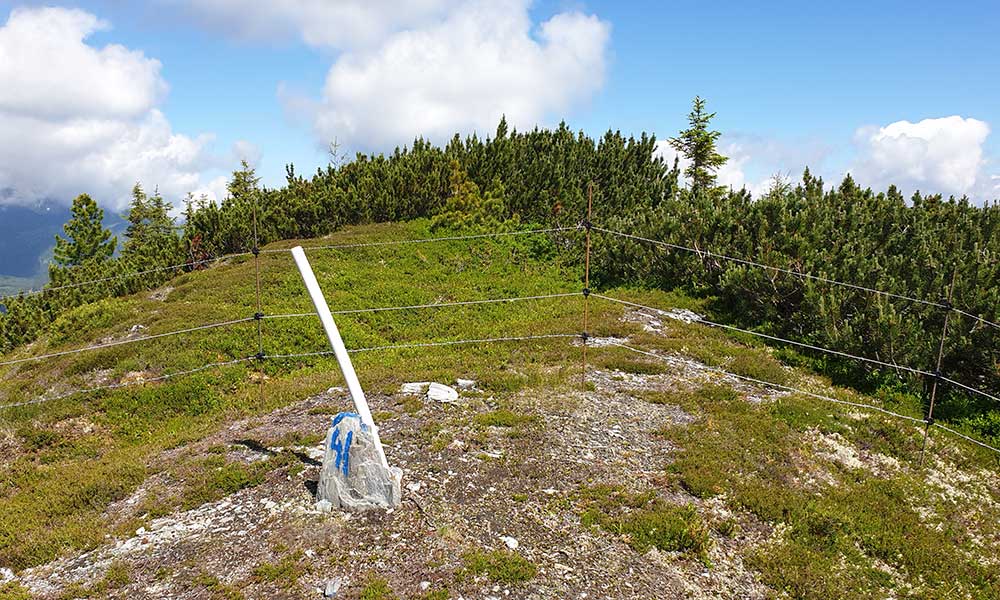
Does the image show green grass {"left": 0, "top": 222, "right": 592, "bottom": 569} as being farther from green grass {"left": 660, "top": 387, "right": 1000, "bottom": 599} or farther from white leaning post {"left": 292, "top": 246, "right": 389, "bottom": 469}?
green grass {"left": 660, "top": 387, "right": 1000, "bottom": 599}

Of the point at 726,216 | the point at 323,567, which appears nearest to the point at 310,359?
the point at 323,567

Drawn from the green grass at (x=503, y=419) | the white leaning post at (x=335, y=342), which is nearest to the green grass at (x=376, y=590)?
the white leaning post at (x=335, y=342)

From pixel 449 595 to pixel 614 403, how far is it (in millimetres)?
4909

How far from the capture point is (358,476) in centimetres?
587

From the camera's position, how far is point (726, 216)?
1673 cm

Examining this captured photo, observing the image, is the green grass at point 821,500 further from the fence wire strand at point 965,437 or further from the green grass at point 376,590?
the green grass at point 376,590

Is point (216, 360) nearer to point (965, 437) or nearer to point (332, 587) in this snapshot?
point (332, 587)

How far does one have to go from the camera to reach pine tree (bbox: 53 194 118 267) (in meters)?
34.5

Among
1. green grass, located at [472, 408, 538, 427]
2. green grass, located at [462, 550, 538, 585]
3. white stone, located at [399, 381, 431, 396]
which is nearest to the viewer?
green grass, located at [462, 550, 538, 585]

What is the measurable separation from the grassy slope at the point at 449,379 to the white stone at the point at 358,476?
1.50 m

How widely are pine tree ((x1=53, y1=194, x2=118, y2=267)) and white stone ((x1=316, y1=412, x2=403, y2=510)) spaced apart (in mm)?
36395

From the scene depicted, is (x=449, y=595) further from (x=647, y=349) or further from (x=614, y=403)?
(x=647, y=349)

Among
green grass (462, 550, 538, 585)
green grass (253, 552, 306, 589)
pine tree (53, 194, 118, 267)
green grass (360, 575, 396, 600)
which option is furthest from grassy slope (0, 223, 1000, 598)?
pine tree (53, 194, 118, 267)

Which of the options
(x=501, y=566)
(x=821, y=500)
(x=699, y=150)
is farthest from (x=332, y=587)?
(x=699, y=150)
